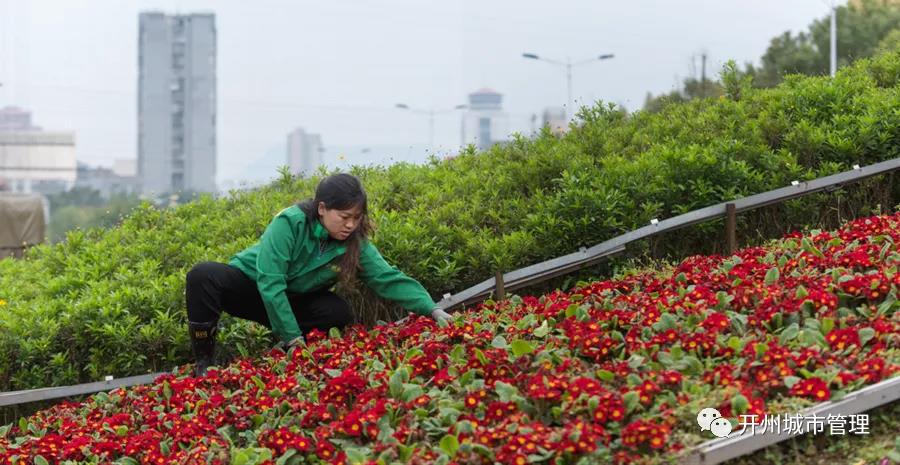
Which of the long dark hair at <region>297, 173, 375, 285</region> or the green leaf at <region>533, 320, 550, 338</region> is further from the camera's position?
the long dark hair at <region>297, 173, 375, 285</region>

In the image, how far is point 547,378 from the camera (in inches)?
152

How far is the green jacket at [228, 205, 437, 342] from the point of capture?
5.20 meters

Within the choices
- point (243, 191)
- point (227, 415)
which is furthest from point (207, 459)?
point (243, 191)

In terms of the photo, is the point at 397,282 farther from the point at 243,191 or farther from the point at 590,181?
the point at 243,191

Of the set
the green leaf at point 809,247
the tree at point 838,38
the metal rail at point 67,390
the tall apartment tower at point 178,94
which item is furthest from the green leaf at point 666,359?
the tall apartment tower at point 178,94

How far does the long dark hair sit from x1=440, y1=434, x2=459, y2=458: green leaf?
182cm

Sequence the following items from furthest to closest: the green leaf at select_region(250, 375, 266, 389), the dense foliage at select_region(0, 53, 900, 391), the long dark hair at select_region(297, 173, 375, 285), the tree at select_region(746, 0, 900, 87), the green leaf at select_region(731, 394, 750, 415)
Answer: the tree at select_region(746, 0, 900, 87)
the dense foliage at select_region(0, 53, 900, 391)
the long dark hair at select_region(297, 173, 375, 285)
the green leaf at select_region(250, 375, 266, 389)
the green leaf at select_region(731, 394, 750, 415)

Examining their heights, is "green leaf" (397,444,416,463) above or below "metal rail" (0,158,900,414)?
below

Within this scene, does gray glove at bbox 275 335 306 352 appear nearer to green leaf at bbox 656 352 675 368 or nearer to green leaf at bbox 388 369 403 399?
green leaf at bbox 388 369 403 399

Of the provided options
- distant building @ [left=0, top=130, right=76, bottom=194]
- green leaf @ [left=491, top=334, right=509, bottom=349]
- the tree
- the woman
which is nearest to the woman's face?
the woman

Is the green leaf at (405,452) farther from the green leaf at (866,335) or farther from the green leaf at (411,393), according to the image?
the green leaf at (866,335)

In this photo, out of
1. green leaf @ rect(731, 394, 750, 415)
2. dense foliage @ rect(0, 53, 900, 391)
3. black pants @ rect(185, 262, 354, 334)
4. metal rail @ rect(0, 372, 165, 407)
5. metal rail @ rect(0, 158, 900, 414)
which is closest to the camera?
green leaf @ rect(731, 394, 750, 415)

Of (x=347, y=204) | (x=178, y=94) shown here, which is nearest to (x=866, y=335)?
(x=347, y=204)

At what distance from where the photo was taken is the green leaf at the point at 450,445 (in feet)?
11.6
